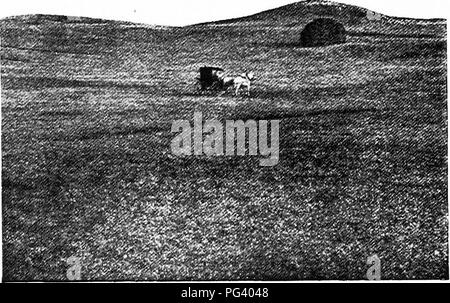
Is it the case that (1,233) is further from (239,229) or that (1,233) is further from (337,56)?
(337,56)

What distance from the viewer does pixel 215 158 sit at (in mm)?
1706

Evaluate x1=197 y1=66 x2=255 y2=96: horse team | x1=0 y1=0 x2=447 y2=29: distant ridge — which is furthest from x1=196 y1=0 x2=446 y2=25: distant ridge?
x1=197 y1=66 x2=255 y2=96: horse team

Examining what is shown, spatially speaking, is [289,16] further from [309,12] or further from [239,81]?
[239,81]

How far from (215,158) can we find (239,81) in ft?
0.59

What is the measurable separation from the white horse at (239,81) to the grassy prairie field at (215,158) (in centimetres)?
2

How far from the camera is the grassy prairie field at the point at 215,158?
1.69m

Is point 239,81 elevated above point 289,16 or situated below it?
below

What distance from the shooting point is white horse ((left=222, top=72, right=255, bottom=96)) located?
1703 mm

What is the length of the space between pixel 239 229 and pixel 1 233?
53 centimetres

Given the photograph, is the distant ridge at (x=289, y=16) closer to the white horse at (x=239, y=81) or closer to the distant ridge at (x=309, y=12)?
the distant ridge at (x=309, y=12)

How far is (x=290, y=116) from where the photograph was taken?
1.71 meters

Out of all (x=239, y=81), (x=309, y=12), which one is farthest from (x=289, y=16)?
(x=239, y=81)

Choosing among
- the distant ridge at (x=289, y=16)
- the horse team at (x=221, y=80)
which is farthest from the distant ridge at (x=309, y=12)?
the horse team at (x=221, y=80)
